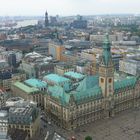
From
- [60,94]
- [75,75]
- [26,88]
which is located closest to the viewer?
[60,94]

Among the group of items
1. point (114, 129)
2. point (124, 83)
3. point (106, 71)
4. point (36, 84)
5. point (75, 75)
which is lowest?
point (114, 129)

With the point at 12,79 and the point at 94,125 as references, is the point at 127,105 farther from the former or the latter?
the point at 12,79

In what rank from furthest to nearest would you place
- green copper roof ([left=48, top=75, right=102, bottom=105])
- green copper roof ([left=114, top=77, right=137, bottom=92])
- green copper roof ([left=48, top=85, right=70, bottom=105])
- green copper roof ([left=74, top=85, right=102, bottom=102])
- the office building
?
green copper roof ([left=114, top=77, right=137, bottom=92]), green copper roof ([left=74, top=85, right=102, bottom=102]), green copper roof ([left=48, top=75, right=102, bottom=105]), the office building, green copper roof ([left=48, top=85, right=70, bottom=105])

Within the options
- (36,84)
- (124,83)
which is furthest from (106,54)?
(36,84)

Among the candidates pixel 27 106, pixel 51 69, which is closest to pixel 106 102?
pixel 27 106

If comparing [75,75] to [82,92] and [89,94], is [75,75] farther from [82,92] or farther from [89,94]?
[82,92]

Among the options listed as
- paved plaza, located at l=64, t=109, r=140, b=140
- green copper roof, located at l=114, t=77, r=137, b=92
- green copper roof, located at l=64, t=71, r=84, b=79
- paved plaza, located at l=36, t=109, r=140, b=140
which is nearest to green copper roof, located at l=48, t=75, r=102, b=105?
green copper roof, located at l=114, t=77, r=137, b=92

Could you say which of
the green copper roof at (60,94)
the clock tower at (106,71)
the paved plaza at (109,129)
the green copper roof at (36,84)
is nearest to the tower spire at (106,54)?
the clock tower at (106,71)

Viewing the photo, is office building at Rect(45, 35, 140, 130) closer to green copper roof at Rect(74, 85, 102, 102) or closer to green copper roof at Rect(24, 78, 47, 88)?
green copper roof at Rect(74, 85, 102, 102)

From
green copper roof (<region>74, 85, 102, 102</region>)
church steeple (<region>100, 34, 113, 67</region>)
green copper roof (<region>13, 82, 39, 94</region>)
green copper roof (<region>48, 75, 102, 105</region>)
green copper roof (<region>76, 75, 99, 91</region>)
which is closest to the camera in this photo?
green copper roof (<region>48, 75, 102, 105</region>)
